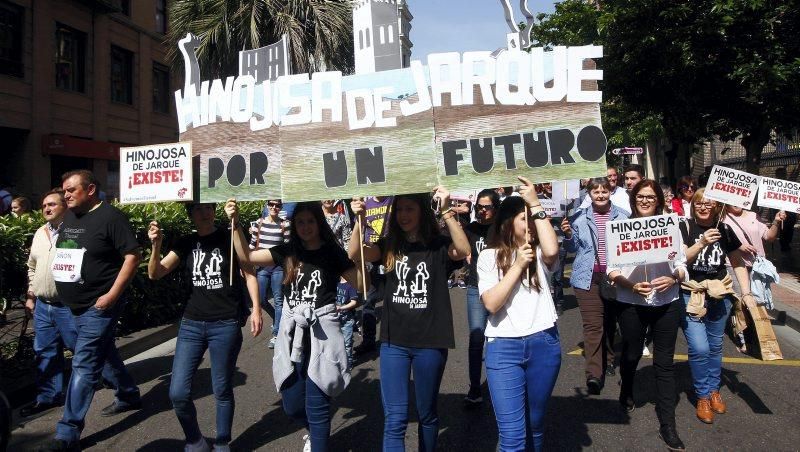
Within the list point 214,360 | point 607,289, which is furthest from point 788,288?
point 214,360

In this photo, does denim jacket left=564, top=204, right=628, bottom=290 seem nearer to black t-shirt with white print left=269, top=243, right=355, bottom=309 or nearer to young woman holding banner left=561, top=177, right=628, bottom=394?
young woman holding banner left=561, top=177, right=628, bottom=394

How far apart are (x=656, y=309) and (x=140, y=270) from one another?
6187 millimetres

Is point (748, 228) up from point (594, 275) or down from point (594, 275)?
up

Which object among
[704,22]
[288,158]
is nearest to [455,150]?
[288,158]

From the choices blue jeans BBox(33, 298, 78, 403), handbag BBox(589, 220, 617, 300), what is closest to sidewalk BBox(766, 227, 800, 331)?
handbag BBox(589, 220, 617, 300)

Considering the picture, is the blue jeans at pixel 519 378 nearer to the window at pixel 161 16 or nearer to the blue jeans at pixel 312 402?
the blue jeans at pixel 312 402

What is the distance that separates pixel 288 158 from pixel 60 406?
132 inches

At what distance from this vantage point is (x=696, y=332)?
468cm

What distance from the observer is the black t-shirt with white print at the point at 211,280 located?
13.7 ft

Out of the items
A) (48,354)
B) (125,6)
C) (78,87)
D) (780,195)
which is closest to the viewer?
(48,354)

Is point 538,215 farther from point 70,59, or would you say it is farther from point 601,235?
point 70,59

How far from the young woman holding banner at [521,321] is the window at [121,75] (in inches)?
823

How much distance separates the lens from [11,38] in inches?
664

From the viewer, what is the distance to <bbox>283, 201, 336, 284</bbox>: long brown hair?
3922 millimetres
